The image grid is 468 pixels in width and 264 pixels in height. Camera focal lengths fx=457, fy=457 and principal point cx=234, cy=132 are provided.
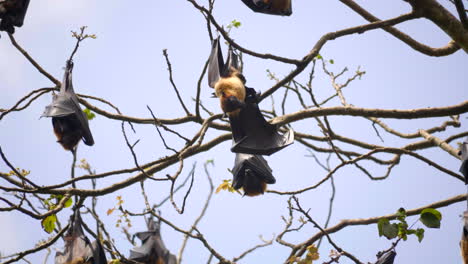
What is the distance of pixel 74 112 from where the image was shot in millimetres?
6023

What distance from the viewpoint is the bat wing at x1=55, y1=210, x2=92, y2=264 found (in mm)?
6195

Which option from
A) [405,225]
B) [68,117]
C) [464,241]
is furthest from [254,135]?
[464,241]

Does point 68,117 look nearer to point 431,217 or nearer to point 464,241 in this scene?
point 431,217

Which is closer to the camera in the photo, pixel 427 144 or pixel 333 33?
pixel 333 33

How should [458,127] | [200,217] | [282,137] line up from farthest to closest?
[200,217] < [458,127] < [282,137]

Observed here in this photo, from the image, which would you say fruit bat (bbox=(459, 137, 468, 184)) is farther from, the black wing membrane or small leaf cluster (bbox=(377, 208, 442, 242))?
the black wing membrane

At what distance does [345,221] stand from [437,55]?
257 cm

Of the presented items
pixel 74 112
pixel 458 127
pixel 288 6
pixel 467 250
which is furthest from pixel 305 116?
pixel 458 127

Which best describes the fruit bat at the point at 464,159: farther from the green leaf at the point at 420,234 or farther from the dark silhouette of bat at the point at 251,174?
the dark silhouette of bat at the point at 251,174

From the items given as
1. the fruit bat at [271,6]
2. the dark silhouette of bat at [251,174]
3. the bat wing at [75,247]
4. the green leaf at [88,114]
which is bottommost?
the bat wing at [75,247]

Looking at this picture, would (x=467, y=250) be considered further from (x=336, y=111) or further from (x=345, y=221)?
(x=336, y=111)

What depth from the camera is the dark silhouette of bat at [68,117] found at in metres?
6.07

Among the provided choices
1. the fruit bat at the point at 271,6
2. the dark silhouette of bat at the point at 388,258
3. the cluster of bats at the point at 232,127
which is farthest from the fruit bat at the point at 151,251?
the fruit bat at the point at 271,6

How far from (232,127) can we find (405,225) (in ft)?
7.22
